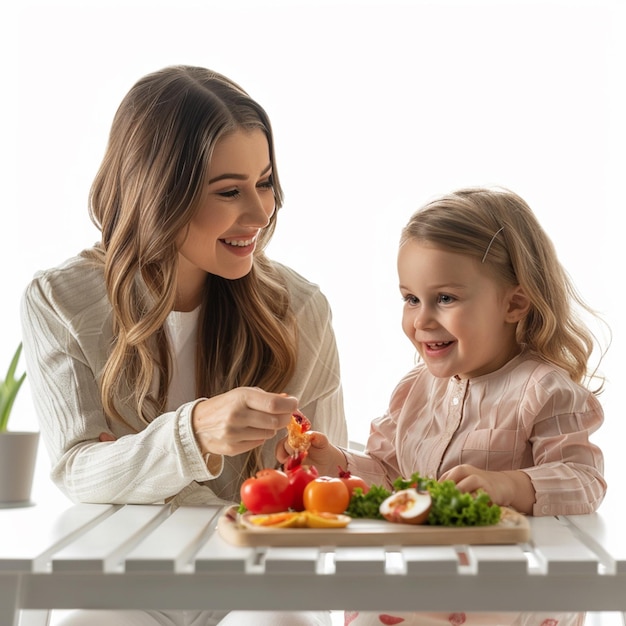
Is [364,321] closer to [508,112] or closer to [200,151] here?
[508,112]

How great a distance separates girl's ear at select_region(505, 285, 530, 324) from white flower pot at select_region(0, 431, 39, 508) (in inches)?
57.0

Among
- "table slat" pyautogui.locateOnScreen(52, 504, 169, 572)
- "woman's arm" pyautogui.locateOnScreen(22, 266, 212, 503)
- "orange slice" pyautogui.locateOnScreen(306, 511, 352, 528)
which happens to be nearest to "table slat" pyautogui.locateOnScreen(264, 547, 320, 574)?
"orange slice" pyautogui.locateOnScreen(306, 511, 352, 528)

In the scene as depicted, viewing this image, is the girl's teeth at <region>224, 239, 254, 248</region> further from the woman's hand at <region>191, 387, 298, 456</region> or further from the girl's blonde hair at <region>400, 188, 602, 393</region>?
the woman's hand at <region>191, 387, 298, 456</region>

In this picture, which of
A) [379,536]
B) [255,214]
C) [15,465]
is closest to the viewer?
[379,536]

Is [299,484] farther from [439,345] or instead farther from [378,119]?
[378,119]

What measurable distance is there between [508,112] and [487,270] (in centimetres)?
173

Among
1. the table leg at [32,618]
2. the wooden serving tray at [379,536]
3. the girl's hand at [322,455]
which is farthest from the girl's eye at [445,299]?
the table leg at [32,618]

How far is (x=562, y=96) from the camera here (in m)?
3.46

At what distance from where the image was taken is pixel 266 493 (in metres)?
1.52

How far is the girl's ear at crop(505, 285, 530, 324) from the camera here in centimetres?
191

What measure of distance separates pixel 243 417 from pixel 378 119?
212 centimetres

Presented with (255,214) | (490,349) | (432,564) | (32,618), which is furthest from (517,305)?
(32,618)

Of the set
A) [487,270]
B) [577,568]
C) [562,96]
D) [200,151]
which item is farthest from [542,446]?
[562,96]

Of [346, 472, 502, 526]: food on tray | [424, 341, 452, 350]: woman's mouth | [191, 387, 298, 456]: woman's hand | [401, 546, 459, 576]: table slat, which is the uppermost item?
[424, 341, 452, 350]: woman's mouth
